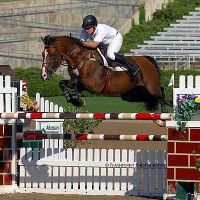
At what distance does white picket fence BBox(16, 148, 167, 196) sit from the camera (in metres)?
10.1

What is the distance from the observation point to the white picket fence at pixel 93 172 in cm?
1010

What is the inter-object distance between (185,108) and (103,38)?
84.7 inches

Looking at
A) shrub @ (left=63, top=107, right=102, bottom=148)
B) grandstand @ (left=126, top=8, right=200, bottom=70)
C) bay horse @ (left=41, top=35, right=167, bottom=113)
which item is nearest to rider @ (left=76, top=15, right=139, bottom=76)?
bay horse @ (left=41, top=35, right=167, bottom=113)

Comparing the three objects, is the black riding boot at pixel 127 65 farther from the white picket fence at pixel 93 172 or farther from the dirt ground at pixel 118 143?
the dirt ground at pixel 118 143

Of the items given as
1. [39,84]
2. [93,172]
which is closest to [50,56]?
[93,172]

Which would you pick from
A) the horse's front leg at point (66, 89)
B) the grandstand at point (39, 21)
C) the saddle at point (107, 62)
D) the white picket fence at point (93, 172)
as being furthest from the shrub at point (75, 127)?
the grandstand at point (39, 21)

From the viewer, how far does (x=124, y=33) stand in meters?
36.3

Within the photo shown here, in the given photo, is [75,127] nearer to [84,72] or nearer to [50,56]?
[84,72]

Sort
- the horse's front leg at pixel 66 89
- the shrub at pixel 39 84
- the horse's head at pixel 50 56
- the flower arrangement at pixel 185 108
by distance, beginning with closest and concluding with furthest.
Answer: the flower arrangement at pixel 185 108
the horse's head at pixel 50 56
the horse's front leg at pixel 66 89
the shrub at pixel 39 84

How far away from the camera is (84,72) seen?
11070 millimetres

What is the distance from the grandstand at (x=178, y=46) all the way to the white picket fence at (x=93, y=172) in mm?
19910

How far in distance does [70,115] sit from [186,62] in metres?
20.8

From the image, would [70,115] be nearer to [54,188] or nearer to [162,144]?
[54,188]

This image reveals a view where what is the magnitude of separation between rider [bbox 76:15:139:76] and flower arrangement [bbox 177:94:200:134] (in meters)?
1.87
